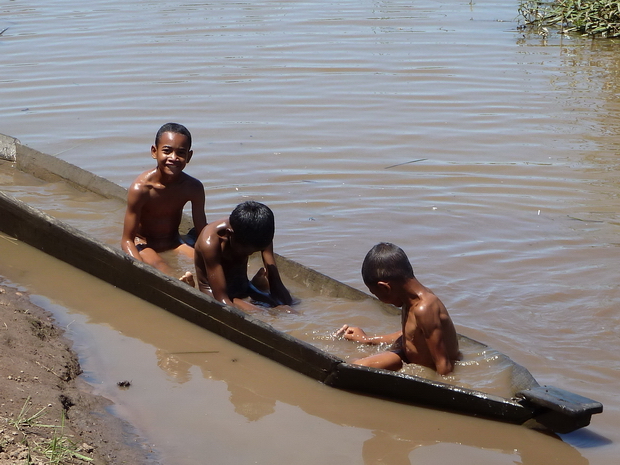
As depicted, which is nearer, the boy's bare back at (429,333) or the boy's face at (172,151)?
the boy's bare back at (429,333)

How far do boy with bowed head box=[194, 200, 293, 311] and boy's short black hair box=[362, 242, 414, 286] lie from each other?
756 millimetres

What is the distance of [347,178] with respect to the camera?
23.0 feet

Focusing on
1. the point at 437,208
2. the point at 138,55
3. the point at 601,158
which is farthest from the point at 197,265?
the point at 138,55

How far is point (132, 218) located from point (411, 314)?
220 cm

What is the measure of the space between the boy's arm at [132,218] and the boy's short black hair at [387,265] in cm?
194

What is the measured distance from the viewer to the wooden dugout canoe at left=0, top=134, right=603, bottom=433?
336 cm

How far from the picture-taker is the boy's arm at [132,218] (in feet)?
16.9

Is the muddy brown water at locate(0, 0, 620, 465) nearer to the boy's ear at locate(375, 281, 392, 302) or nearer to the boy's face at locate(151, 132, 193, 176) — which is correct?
the boy's ear at locate(375, 281, 392, 302)

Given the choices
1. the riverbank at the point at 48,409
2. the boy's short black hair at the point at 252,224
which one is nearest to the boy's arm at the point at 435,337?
the boy's short black hair at the point at 252,224

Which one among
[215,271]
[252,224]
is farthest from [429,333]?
[215,271]

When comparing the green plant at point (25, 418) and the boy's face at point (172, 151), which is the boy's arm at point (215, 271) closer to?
the boy's face at point (172, 151)

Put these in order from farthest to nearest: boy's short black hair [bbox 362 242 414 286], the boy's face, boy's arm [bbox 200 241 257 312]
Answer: the boy's face, boy's arm [bbox 200 241 257 312], boy's short black hair [bbox 362 242 414 286]

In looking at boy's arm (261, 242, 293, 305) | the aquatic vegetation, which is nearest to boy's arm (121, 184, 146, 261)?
boy's arm (261, 242, 293, 305)

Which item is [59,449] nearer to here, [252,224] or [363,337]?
[252,224]
